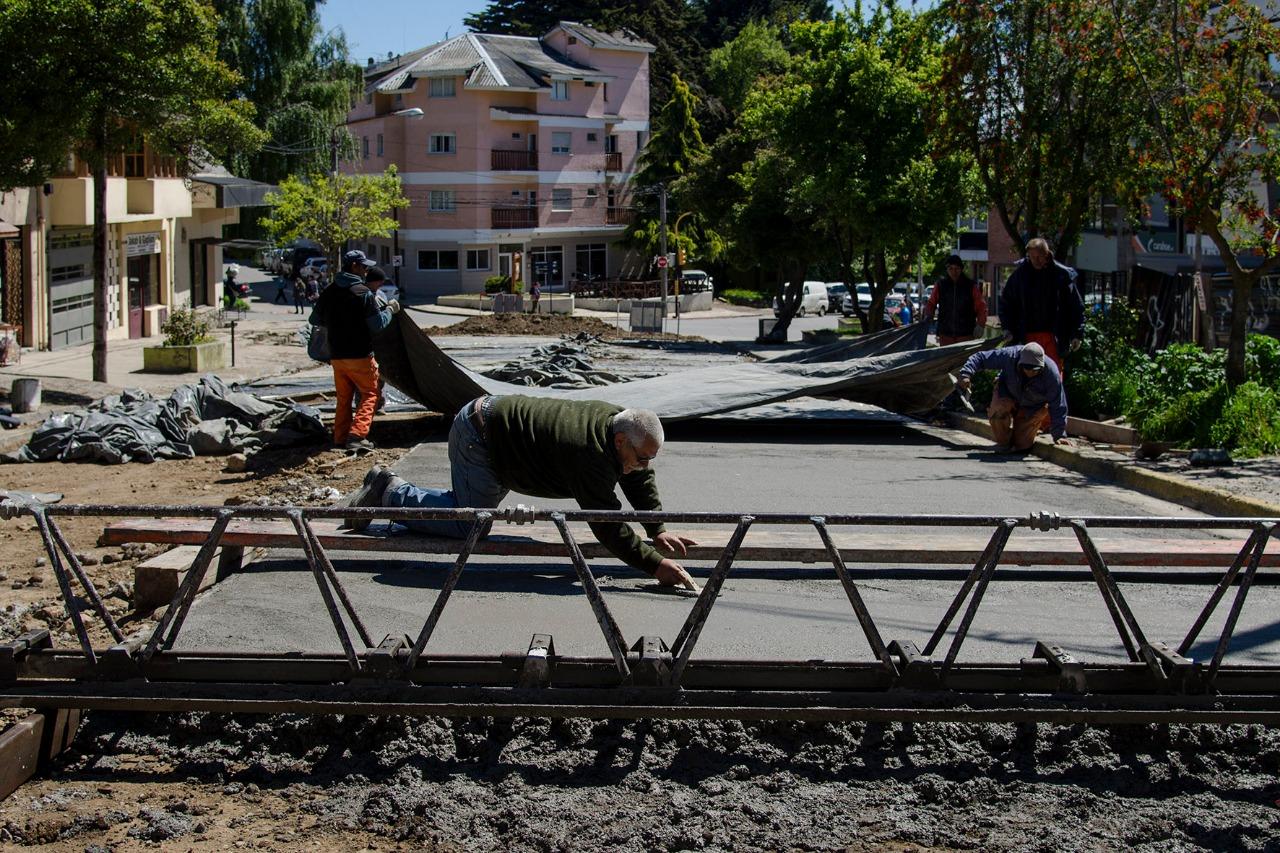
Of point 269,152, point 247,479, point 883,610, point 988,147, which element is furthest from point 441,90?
point 883,610

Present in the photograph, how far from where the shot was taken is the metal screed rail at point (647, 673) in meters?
5.36

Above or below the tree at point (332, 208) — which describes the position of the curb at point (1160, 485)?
below

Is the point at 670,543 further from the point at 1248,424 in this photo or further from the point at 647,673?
the point at 1248,424

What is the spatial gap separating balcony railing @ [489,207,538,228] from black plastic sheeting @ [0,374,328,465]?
1969 inches

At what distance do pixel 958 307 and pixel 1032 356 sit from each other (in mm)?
3911

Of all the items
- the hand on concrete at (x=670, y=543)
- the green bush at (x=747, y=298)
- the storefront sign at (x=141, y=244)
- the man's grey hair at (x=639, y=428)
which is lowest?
the hand on concrete at (x=670, y=543)

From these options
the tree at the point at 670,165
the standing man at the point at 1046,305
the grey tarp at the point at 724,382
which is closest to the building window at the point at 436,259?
the tree at the point at 670,165

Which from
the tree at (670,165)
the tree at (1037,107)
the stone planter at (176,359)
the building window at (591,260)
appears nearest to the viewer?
the tree at (1037,107)

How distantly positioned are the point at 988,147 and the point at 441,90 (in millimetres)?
49492

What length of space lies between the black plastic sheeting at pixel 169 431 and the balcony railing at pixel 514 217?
50.0m

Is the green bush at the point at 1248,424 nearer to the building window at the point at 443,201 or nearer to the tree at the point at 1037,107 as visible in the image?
the tree at the point at 1037,107

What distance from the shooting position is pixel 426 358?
520 inches

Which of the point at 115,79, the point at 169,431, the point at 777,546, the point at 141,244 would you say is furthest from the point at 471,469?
the point at 141,244

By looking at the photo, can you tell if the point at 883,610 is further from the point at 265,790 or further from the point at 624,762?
the point at 265,790
